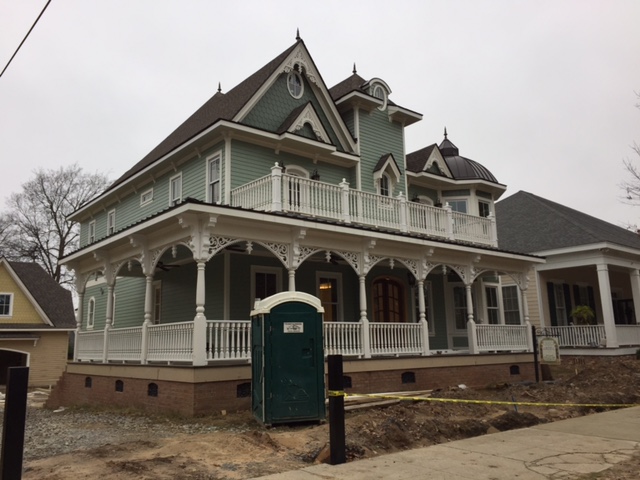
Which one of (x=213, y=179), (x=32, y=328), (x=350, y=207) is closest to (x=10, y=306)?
(x=32, y=328)

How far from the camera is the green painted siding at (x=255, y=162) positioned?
16453 millimetres

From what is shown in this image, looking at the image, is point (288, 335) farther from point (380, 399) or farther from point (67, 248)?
point (67, 248)

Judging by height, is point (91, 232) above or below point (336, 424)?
above

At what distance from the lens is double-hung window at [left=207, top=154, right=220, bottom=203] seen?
55.1ft

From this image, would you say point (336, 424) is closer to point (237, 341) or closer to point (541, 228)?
point (237, 341)

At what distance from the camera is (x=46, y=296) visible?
104 feet

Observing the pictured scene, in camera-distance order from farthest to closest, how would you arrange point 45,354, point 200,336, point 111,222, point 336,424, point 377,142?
point 45,354, point 111,222, point 377,142, point 200,336, point 336,424

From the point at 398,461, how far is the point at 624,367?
15.3 meters

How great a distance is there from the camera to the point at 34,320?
30.3 metres

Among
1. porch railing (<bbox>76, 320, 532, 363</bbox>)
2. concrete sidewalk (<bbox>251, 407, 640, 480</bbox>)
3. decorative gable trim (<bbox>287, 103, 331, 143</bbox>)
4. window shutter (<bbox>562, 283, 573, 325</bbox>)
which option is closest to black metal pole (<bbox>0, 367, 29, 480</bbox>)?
concrete sidewalk (<bbox>251, 407, 640, 480</bbox>)

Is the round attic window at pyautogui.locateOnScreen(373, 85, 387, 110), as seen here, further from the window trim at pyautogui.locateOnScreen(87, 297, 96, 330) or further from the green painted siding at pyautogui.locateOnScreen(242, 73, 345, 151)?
the window trim at pyautogui.locateOnScreen(87, 297, 96, 330)

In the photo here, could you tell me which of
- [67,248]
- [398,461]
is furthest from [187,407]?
[67,248]

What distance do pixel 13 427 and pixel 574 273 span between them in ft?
85.5

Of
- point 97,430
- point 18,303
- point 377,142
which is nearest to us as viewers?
point 97,430
